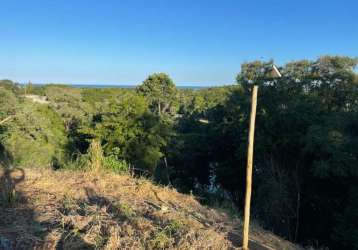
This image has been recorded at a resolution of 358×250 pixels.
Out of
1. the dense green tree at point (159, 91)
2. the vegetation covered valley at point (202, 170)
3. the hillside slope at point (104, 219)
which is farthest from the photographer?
the dense green tree at point (159, 91)

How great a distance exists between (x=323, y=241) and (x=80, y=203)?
993cm

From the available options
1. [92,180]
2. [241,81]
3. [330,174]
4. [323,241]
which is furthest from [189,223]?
[241,81]

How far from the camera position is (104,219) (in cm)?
325

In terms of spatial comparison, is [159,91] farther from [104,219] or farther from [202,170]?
[104,219]

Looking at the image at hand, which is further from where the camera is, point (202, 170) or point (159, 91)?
point (159, 91)

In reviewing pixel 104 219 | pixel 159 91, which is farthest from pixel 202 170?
pixel 104 219

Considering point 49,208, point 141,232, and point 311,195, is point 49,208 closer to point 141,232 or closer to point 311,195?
point 141,232

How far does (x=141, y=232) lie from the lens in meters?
3.01

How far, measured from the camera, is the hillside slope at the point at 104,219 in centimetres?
279

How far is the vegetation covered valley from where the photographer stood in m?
3.25

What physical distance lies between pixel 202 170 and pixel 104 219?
51.9 feet

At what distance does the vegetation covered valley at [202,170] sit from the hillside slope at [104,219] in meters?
0.02

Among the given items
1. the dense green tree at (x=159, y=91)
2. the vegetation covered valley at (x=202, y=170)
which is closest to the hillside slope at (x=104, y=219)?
the vegetation covered valley at (x=202, y=170)

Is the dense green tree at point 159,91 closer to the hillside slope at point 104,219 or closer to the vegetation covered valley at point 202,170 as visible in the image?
the vegetation covered valley at point 202,170
